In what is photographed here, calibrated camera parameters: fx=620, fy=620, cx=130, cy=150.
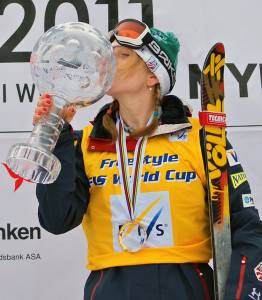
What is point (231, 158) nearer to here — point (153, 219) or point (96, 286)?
point (153, 219)

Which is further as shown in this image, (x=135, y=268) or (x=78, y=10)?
(x=78, y=10)

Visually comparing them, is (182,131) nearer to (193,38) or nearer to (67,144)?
(67,144)

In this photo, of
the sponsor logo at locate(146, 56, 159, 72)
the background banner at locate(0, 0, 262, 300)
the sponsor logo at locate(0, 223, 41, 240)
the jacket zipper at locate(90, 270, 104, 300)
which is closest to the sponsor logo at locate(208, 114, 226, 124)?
the sponsor logo at locate(146, 56, 159, 72)

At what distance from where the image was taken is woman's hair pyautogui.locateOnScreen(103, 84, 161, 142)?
→ 1.67 metres

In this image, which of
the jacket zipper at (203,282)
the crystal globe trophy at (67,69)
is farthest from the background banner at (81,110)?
the crystal globe trophy at (67,69)

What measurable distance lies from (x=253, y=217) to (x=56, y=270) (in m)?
1.10

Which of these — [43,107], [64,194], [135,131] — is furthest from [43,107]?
[135,131]

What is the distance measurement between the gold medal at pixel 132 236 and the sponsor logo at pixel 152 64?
1.45 ft

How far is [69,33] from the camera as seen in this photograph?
1433 millimetres

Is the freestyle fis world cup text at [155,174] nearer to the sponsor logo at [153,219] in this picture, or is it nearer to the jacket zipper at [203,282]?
the sponsor logo at [153,219]

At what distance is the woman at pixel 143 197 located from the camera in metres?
1.55

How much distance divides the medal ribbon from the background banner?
85 centimetres

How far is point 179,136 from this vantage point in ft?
5.51

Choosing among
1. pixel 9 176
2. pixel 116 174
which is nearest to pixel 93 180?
pixel 116 174
